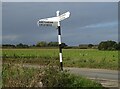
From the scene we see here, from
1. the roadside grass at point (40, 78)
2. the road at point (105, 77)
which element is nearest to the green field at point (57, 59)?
the roadside grass at point (40, 78)

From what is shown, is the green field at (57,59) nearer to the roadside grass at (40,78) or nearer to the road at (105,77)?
the roadside grass at (40,78)

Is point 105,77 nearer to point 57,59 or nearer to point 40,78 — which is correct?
point 57,59

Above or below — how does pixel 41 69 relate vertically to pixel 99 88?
above

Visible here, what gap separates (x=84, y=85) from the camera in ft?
30.4

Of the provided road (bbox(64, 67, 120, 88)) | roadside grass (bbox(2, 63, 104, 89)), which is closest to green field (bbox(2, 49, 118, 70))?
roadside grass (bbox(2, 63, 104, 89))

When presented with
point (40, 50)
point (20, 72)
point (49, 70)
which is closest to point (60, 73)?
point (49, 70)

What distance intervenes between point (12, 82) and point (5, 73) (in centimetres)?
110

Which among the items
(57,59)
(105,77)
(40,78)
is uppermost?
(57,59)

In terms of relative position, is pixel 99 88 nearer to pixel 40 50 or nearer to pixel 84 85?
pixel 84 85

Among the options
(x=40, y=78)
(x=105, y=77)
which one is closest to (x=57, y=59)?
(x=40, y=78)

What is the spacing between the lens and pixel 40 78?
8.20 meters

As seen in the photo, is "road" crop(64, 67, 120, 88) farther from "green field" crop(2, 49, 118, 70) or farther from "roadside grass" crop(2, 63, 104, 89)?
"roadside grass" crop(2, 63, 104, 89)

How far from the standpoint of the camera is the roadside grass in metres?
8.18

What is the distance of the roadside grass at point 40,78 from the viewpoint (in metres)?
8.18
